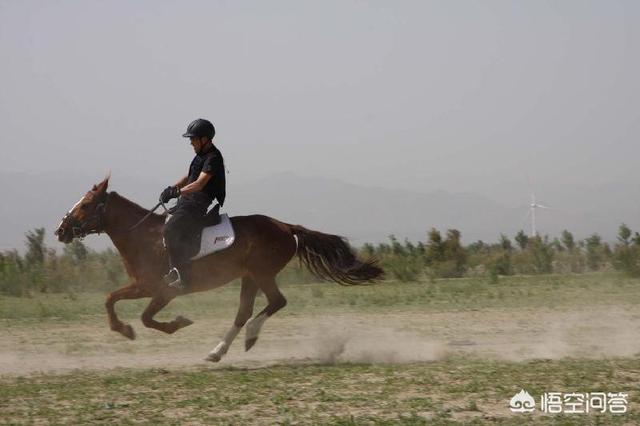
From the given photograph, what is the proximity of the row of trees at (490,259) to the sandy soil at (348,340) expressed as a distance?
342 inches

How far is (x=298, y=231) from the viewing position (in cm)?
1248

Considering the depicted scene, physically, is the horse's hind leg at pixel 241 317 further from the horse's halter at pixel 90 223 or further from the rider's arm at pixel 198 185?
the horse's halter at pixel 90 223

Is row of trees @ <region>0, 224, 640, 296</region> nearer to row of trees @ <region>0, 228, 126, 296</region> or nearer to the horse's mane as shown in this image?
row of trees @ <region>0, 228, 126, 296</region>

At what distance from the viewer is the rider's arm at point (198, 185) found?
1119 cm

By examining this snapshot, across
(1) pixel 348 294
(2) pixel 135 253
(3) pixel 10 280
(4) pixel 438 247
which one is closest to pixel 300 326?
(2) pixel 135 253

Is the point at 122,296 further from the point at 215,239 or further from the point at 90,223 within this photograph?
the point at 215,239

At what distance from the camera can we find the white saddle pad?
11.5 m

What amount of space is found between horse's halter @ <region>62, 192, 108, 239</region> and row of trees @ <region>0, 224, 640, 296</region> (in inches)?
423

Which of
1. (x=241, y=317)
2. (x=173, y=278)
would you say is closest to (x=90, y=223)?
(x=173, y=278)

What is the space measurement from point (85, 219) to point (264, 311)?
2.40 m

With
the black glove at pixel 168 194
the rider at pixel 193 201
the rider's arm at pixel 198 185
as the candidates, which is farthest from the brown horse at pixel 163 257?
the rider's arm at pixel 198 185

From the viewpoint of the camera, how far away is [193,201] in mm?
11375

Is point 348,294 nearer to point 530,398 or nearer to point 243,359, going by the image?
point 243,359

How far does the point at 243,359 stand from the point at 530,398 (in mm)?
4381
